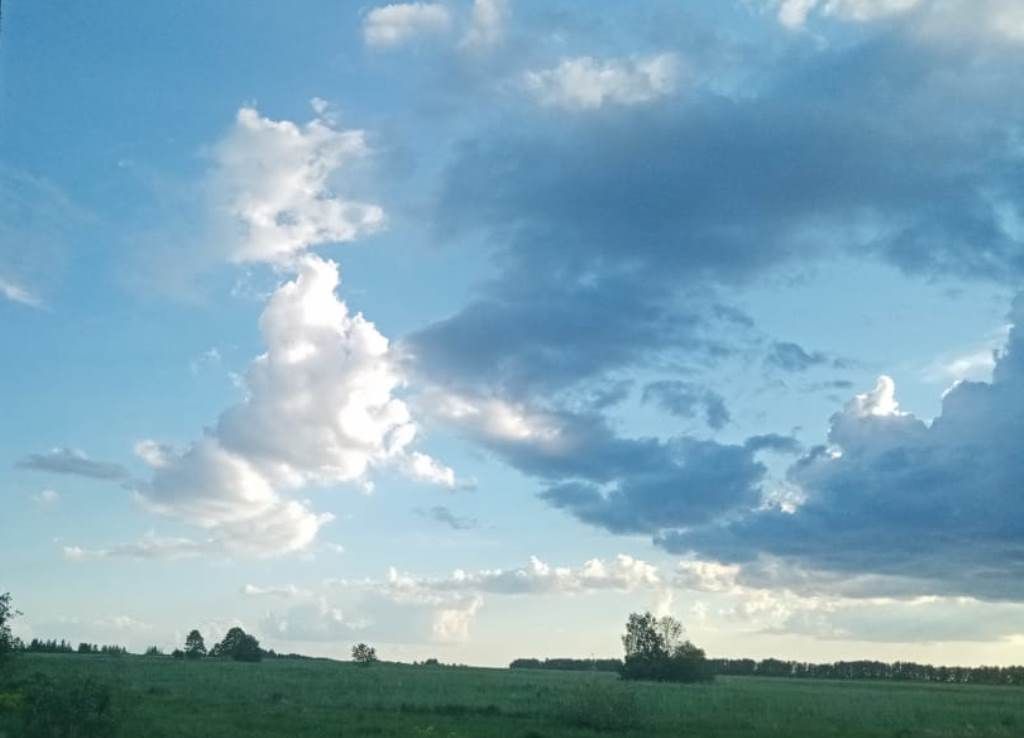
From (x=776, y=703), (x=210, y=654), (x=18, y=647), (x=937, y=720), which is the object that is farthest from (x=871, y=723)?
(x=210, y=654)

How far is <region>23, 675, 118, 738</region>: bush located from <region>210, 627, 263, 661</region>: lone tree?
115m

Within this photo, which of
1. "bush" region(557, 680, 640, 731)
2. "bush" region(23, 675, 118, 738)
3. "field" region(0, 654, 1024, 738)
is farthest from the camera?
"bush" region(557, 680, 640, 731)

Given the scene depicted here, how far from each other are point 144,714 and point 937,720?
43.4 m

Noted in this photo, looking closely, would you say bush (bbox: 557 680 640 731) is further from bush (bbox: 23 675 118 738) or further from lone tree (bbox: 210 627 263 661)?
lone tree (bbox: 210 627 263 661)

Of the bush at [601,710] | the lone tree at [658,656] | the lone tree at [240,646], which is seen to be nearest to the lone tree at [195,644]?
the lone tree at [240,646]

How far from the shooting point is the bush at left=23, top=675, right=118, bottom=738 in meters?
32.8

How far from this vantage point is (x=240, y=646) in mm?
143000

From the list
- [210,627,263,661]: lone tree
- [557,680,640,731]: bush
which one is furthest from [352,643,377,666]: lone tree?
[557,680,640,731]: bush

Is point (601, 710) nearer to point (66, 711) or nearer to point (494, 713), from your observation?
point (494, 713)

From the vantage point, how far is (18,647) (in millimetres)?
49375

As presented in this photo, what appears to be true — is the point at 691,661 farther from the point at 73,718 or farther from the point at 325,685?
the point at 73,718

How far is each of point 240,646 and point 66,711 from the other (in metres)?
116

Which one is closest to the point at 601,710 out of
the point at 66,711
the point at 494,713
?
the point at 494,713

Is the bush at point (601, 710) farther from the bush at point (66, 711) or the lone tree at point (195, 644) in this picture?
the lone tree at point (195, 644)
